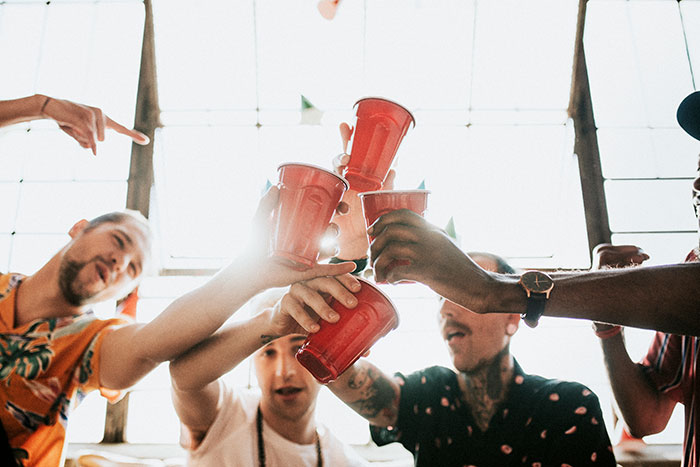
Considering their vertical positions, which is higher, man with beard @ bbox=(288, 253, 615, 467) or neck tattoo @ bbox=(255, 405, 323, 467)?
man with beard @ bbox=(288, 253, 615, 467)

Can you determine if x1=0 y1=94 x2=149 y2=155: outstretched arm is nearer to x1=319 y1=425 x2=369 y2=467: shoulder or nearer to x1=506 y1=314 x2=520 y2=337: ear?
x1=319 y1=425 x2=369 y2=467: shoulder

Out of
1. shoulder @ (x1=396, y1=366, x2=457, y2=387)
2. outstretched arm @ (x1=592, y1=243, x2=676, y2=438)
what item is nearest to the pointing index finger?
shoulder @ (x1=396, y1=366, x2=457, y2=387)

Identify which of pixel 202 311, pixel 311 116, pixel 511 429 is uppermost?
pixel 311 116

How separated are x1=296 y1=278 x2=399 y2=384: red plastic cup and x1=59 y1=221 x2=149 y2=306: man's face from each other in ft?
3.75

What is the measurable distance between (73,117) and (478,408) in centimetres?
183

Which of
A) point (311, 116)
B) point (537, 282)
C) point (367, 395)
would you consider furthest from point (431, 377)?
point (311, 116)

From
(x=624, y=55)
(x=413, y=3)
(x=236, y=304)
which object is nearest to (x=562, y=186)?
(x=624, y=55)

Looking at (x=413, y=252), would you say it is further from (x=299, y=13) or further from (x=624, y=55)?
(x=624, y=55)

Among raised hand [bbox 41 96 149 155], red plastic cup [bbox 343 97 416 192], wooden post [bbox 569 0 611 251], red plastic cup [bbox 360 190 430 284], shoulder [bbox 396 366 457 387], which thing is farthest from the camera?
wooden post [bbox 569 0 611 251]

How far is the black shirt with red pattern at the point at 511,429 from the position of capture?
5.40 feet

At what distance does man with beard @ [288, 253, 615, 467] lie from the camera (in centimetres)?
168

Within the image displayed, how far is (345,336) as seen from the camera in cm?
124

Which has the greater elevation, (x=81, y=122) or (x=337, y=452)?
(x=81, y=122)

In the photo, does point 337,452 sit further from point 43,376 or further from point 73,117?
point 73,117
